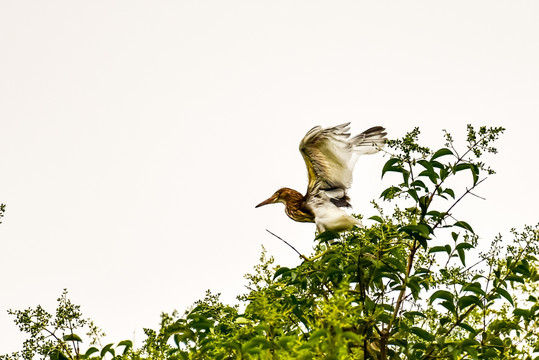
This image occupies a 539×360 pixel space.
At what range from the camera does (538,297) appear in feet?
11.5

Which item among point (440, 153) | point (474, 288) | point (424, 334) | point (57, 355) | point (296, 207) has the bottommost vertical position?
point (424, 334)

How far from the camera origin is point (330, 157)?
15.8 ft

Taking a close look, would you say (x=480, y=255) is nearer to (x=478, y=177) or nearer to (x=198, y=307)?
(x=478, y=177)

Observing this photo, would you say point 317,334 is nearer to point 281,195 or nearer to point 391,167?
point 391,167

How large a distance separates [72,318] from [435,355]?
1.45 m

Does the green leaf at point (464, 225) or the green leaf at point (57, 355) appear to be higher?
the green leaf at point (464, 225)

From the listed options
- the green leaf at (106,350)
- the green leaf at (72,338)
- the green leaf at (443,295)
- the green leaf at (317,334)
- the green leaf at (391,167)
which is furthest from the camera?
the green leaf at (391,167)

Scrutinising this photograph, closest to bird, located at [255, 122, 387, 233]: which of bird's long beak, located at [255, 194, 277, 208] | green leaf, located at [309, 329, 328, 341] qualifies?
bird's long beak, located at [255, 194, 277, 208]

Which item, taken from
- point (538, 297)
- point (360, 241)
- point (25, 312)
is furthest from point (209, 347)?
point (538, 297)

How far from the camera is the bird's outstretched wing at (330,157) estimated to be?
480 centimetres

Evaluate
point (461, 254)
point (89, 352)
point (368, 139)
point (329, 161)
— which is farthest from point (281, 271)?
point (368, 139)

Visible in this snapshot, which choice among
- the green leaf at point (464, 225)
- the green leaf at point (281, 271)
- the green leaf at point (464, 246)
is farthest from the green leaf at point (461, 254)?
the green leaf at point (281, 271)

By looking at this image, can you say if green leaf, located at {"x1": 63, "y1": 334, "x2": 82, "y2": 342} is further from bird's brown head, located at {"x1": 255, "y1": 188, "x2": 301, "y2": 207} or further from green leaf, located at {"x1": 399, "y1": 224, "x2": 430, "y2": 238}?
bird's brown head, located at {"x1": 255, "y1": 188, "x2": 301, "y2": 207}

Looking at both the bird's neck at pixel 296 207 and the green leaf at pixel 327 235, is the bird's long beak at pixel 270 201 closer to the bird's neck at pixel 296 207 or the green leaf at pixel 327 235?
the bird's neck at pixel 296 207
